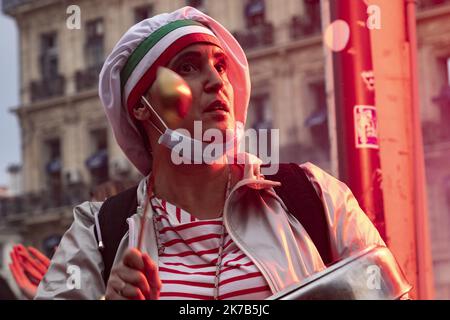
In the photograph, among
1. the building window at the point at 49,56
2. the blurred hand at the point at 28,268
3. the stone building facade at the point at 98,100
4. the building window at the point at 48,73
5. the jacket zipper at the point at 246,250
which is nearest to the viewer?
the jacket zipper at the point at 246,250

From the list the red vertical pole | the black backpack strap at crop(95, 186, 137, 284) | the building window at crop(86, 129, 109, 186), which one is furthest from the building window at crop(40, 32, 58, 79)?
the black backpack strap at crop(95, 186, 137, 284)

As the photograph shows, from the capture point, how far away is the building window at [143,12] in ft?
85.6

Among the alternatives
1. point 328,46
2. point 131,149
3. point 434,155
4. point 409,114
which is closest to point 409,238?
point 409,114

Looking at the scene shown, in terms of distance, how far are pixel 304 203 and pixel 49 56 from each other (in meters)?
27.1

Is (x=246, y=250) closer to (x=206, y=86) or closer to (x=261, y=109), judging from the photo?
(x=206, y=86)

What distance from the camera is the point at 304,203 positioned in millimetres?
2143

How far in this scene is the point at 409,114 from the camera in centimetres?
304

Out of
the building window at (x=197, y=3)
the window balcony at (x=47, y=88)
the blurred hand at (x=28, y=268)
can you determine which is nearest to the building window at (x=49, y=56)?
the window balcony at (x=47, y=88)

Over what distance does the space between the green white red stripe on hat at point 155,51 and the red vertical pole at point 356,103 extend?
738 millimetres

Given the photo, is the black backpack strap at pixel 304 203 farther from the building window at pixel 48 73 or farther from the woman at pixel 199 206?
the building window at pixel 48 73

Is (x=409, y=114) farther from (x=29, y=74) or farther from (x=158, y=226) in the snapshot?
(x=29, y=74)

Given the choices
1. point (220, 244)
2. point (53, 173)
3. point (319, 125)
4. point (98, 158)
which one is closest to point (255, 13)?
point (319, 125)

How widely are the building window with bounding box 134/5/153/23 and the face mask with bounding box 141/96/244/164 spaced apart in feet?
78.5

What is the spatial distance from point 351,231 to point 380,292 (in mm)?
469
